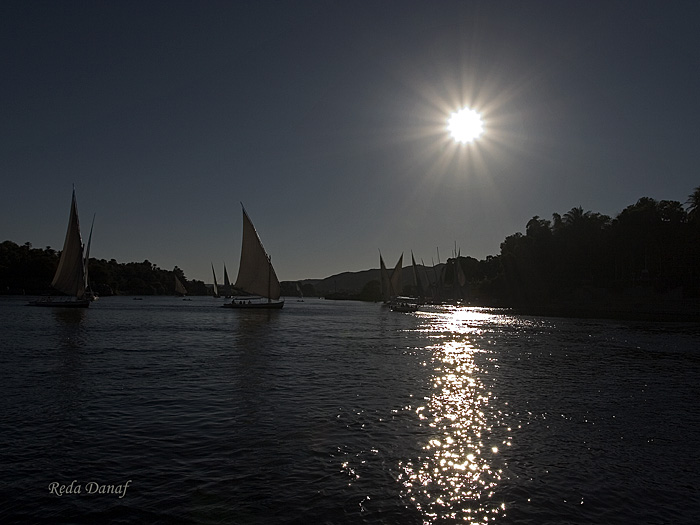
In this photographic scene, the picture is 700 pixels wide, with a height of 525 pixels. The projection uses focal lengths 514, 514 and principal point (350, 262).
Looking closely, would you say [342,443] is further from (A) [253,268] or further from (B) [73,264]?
(B) [73,264]

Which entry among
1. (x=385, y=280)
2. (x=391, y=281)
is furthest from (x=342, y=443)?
(x=385, y=280)

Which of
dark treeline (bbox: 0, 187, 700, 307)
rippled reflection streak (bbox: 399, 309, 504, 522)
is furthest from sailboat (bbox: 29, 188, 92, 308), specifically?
dark treeline (bbox: 0, 187, 700, 307)

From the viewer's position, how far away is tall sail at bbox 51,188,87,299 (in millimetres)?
71938

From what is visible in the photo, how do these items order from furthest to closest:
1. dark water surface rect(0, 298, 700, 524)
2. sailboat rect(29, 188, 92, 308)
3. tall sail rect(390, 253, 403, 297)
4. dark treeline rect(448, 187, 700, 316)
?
1. tall sail rect(390, 253, 403, 297)
2. dark treeline rect(448, 187, 700, 316)
3. sailboat rect(29, 188, 92, 308)
4. dark water surface rect(0, 298, 700, 524)

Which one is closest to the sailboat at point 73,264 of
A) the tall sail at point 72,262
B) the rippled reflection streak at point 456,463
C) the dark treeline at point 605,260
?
the tall sail at point 72,262

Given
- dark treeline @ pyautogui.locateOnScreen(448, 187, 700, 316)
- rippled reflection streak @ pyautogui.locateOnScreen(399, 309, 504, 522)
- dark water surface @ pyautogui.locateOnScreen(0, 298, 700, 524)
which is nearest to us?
dark water surface @ pyautogui.locateOnScreen(0, 298, 700, 524)

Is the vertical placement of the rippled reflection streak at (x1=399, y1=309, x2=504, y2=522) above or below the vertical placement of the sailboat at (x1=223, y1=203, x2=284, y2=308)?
below

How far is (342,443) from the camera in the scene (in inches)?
489

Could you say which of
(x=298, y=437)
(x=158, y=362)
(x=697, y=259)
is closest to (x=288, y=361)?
(x=158, y=362)

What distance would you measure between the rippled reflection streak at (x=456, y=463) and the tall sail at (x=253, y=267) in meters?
58.5

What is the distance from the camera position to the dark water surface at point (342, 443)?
889cm

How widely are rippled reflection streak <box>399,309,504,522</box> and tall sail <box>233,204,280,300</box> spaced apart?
58.5m

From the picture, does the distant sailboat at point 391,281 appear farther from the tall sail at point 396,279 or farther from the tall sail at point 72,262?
the tall sail at point 72,262

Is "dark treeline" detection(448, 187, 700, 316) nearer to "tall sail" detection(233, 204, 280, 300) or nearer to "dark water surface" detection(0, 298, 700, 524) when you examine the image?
"tall sail" detection(233, 204, 280, 300)
